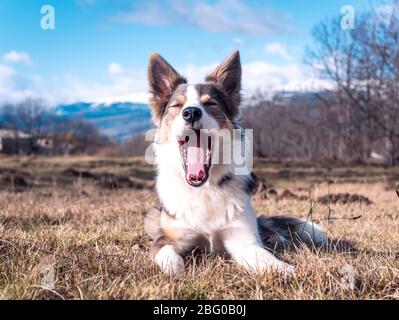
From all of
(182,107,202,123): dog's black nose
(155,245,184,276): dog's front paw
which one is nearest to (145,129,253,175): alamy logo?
(182,107,202,123): dog's black nose

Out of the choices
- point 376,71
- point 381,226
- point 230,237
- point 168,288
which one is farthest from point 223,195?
point 376,71

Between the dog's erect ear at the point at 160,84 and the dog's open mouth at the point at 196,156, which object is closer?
the dog's open mouth at the point at 196,156

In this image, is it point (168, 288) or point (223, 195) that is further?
point (223, 195)

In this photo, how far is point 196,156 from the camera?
13.8 ft

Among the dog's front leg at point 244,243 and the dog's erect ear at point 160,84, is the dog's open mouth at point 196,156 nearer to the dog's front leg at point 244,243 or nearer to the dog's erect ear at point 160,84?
the dog's front leg at point 244,243

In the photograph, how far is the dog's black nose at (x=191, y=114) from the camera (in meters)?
4.06

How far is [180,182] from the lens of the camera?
432cm

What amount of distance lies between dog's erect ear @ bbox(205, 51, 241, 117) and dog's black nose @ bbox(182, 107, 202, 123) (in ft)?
2.37

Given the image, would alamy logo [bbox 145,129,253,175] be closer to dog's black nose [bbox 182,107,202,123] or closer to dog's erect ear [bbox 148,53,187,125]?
dog's black nose [bbox 182,107,202,123]

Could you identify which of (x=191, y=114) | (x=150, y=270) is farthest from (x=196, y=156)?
(x=150, y=270)

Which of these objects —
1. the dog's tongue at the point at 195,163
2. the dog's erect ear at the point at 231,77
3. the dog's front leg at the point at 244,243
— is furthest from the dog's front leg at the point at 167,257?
the dog's erect ear at the point at 231,77

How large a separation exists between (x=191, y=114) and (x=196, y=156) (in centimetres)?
39
